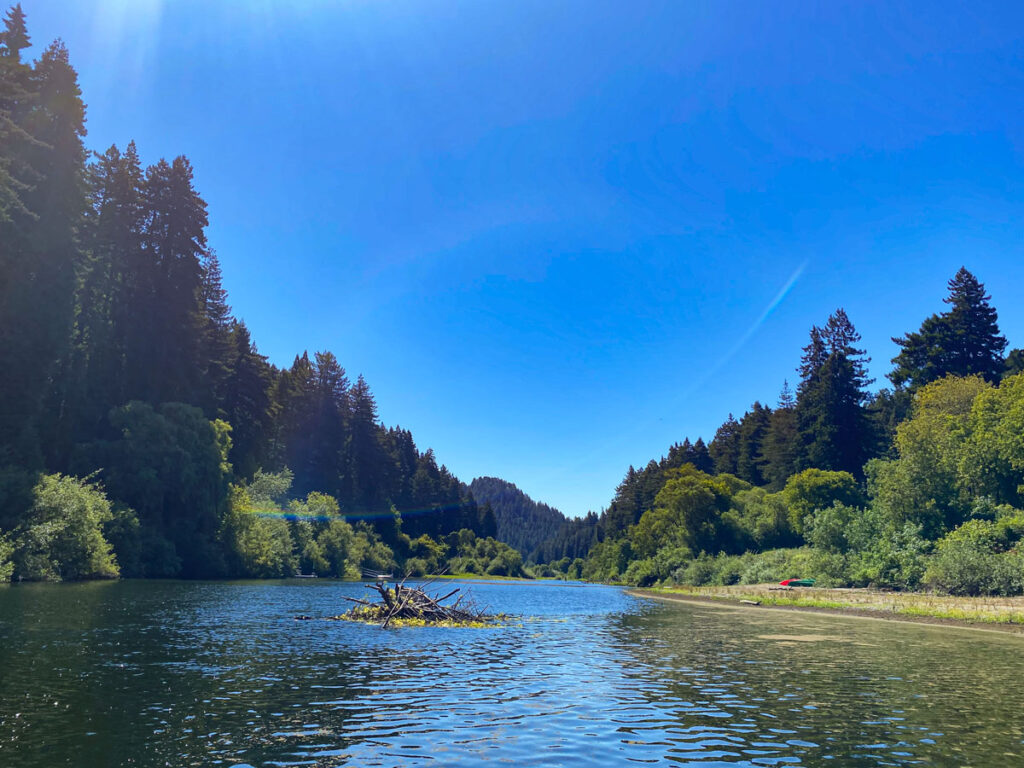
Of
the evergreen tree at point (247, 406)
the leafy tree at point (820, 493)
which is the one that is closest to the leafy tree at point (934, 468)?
the leafy tree at point (820, 493)

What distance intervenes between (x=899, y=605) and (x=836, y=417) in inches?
2437

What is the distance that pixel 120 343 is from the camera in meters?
69.4

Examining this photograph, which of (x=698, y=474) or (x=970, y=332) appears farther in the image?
(x=698, y=474)

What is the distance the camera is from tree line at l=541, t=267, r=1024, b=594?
56.6 meters

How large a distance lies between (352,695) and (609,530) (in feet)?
621

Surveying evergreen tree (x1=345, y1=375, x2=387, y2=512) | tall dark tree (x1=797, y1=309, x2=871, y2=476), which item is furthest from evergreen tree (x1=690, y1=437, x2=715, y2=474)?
evergreen tree (x1=345, y1=375, x2=387, y2=512)

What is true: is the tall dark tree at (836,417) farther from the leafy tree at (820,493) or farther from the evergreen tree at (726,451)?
the evergreen tree at (726,451)

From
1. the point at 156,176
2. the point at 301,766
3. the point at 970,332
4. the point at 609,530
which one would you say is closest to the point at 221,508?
the point at 156,176

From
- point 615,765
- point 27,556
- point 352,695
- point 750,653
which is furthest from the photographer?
point 27,556

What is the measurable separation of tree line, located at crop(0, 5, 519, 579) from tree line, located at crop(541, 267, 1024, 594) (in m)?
63.2

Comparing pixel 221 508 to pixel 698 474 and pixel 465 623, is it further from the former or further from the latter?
pixel 698 474

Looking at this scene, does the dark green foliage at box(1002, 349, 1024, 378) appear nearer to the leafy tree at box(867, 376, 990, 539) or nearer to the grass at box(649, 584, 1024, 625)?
the leafy tree at box(867, 376, 990, 539)

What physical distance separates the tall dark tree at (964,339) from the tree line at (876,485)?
20 cm

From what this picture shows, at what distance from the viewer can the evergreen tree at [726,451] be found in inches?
6240
